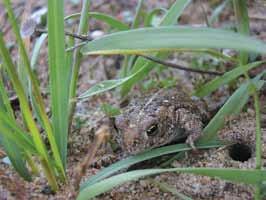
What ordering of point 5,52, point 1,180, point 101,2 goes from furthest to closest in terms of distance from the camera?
point 101,2, point 1,180, point 5,52

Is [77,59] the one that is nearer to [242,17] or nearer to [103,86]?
[103,86]

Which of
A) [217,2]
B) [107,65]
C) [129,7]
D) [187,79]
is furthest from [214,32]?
[129,7]

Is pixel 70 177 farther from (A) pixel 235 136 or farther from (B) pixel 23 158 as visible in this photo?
(A) pixel 235 136

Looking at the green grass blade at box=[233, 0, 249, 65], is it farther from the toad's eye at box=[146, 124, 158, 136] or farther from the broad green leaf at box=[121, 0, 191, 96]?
the toad's eye at box=[146, 124, 158, 136]

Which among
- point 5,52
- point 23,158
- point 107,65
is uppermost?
point 5,52

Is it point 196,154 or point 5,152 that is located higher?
point 5,152

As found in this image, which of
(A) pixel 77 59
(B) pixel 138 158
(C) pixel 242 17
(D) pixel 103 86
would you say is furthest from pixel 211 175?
(C) pixel 242 17

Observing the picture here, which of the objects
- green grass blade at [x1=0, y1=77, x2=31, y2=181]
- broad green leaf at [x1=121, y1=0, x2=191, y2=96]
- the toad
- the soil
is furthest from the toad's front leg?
green grass blade at [x1=0, y1=77, x2=31, y2=181]
